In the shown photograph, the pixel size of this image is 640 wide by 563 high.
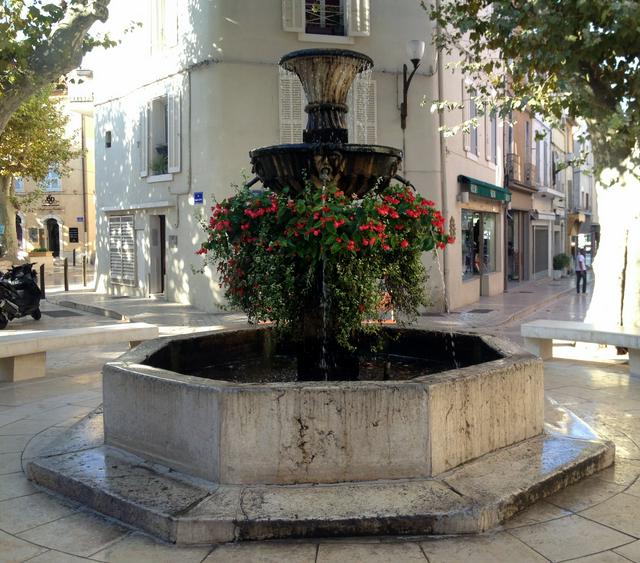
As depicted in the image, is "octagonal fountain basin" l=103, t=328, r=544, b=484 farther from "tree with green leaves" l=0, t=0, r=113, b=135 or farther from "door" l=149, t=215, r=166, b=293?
"door" l=149, t=215, r=166, b=293

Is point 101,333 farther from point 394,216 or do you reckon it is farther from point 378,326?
point 394,216

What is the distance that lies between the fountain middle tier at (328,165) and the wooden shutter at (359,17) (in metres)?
10.6

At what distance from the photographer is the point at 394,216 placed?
4.55m

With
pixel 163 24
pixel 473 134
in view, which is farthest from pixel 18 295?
pixel 473 134

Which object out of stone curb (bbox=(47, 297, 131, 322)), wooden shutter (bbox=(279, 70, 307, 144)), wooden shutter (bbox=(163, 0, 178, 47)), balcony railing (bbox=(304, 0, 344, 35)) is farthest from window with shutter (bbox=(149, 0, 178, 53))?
stone curb (bbox=(47, 297, 131, 322))

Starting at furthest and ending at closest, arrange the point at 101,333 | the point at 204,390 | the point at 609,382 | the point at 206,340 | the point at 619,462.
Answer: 1. the point at 101,333
2. the point at 609,382
3. the point at 206,340
4. the point at 619,462
5. the point at 204,390

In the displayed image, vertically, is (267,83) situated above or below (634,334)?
above

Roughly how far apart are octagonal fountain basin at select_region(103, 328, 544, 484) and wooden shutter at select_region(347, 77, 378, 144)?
434 inches

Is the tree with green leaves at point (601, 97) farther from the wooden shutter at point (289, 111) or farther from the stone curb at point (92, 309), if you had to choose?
the stone curb at point (92, 309)

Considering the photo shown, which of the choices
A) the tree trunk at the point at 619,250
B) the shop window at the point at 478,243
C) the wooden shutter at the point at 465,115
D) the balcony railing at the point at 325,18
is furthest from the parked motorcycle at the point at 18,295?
the wooden shutter at the point at 465,115

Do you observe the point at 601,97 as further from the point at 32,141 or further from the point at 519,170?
the point at 32,141

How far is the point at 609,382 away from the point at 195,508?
525cm

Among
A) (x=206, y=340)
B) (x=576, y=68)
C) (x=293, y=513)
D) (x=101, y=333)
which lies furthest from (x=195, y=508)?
(x=576, y=68)

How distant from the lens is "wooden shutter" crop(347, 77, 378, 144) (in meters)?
14.8
